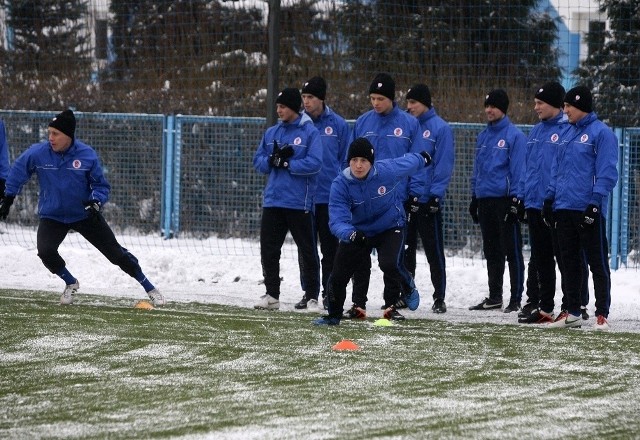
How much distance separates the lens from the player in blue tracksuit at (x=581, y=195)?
1045 centimetres

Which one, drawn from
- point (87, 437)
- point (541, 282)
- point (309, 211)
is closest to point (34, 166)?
point (309, 211)

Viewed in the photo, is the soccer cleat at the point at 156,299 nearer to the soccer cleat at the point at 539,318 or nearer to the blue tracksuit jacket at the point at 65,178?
the blue tracksuit jacket at the point at 65,178

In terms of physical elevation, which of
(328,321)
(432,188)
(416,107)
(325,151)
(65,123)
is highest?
(416,107)

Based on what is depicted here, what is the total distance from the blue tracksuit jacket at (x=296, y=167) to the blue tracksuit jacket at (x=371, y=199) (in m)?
1.27

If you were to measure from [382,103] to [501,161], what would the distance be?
1363 mm

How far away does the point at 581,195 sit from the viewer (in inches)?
415

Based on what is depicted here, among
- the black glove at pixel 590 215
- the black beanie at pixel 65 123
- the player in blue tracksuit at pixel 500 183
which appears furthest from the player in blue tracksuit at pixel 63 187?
the black glove at pixel 590 215

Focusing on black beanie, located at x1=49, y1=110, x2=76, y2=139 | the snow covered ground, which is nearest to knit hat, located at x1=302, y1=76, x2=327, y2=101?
Result: the snow covered ground

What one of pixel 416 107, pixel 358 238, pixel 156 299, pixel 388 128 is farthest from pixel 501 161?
pixel 156 299

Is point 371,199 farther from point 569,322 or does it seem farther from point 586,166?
point 569,322

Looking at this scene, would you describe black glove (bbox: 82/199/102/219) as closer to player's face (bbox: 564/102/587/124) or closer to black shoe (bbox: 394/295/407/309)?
black shoe (bbox: 394/295/407/309)

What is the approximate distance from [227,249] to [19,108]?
148 inches

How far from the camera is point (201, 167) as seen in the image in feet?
55.4

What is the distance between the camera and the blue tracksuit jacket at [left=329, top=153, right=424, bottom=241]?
10375mm
